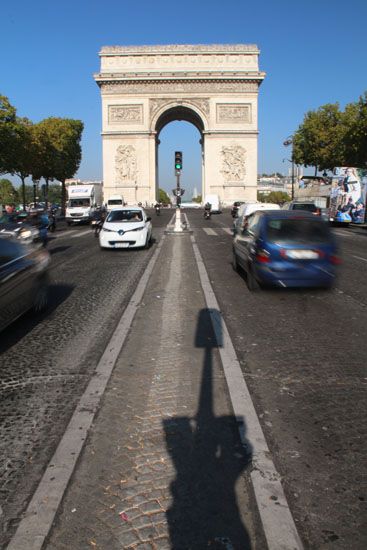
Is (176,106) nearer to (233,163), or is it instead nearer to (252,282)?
(233,163)

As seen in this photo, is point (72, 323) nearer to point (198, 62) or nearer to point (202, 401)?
point (202, 401)

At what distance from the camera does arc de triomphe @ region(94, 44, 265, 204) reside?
5950 centimetres

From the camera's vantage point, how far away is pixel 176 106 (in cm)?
6128

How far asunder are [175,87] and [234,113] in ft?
25.7

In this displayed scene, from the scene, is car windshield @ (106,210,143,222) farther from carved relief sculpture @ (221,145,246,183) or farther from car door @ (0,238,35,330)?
carved relief sculpture @ (221,145,246,183)

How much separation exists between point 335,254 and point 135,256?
23.5ft

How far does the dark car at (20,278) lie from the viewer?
559 centimetres

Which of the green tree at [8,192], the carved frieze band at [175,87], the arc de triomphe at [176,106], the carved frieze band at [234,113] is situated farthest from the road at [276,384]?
the green tree at [8,192]

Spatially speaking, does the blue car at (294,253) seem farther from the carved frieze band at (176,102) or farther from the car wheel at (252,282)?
→ the carved frieze band at (176,102)

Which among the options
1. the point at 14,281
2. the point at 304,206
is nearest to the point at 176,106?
the point at 304,206

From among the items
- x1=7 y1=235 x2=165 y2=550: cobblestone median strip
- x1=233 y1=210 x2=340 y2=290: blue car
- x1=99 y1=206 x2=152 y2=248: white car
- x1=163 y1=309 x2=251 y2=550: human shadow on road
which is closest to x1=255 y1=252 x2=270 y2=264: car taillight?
x1=233 y1=210 x2=340 y2=290: blue car

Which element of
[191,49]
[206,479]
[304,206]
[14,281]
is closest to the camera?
[206,479]

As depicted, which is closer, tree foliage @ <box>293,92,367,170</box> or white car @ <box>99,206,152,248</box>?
white car @ <box>99,206,152,248</box>

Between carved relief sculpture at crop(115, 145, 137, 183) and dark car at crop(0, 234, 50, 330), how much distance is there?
180 ft
